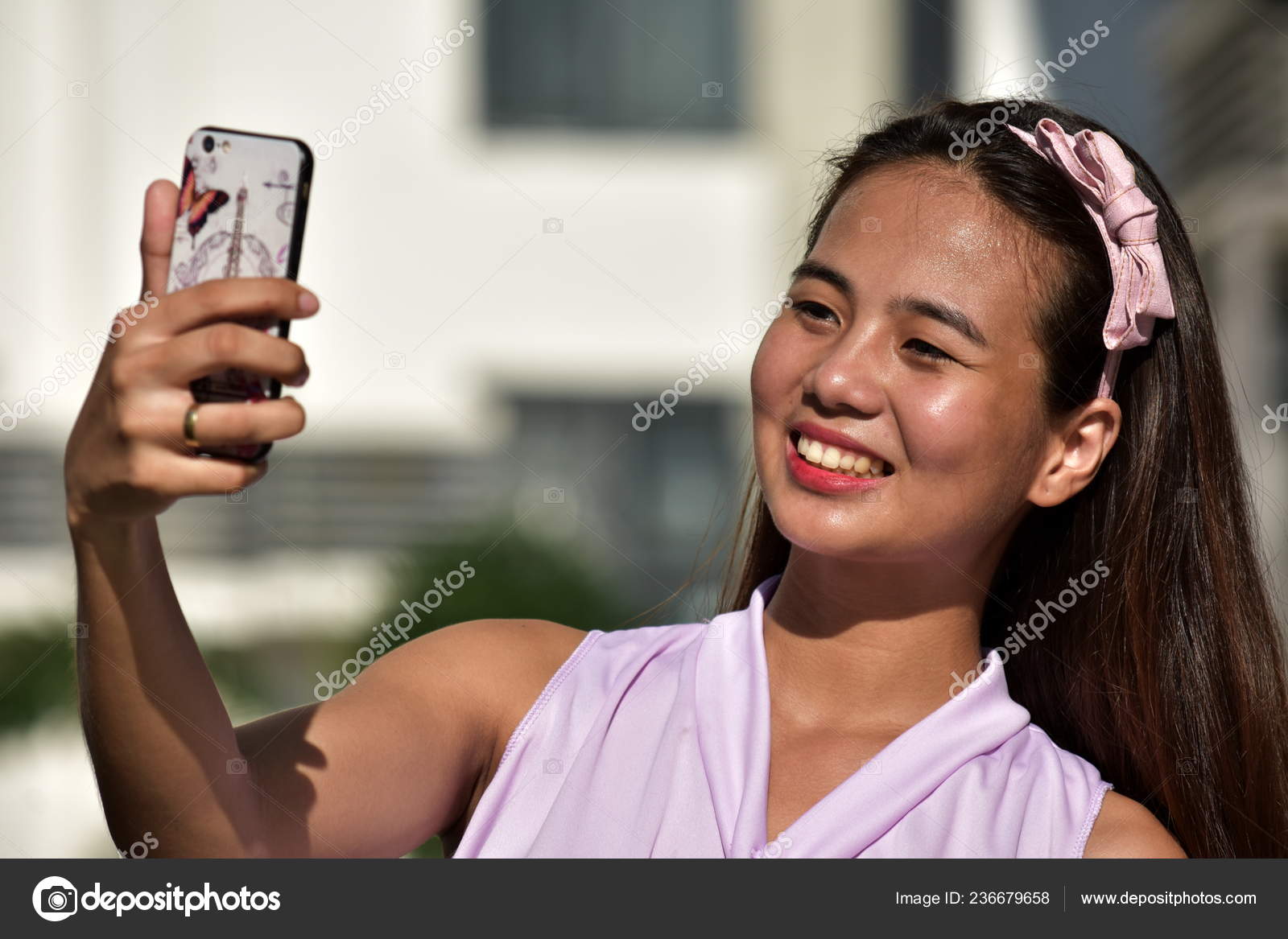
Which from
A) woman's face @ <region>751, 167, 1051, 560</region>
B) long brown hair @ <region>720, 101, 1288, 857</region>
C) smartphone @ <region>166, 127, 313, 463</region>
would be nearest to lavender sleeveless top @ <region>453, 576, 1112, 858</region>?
long brown hair @ <region>720, 101, 1288, 857</region>

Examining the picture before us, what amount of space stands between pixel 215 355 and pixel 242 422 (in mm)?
64

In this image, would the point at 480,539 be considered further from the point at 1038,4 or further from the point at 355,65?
the point at 1038,4

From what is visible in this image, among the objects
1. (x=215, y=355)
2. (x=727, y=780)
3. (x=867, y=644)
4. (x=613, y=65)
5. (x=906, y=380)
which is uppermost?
(x=613, y=65)

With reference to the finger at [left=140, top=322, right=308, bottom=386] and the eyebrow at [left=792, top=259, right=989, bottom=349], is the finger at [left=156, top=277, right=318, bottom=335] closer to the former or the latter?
the finger at [left=140, top=322, right=308, bottom=386]

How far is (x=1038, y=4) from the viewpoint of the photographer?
8516 millimetres

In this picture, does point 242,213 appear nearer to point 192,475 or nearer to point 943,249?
point 192,475

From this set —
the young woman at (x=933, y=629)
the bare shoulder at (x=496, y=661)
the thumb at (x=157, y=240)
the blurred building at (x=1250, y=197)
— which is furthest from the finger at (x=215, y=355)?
the blurred building at (x=1250, y=197)

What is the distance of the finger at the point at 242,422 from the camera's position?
1175mm

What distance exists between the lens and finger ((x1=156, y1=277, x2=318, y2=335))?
1.20 meters

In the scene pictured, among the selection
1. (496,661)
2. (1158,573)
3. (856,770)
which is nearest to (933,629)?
(856,770)

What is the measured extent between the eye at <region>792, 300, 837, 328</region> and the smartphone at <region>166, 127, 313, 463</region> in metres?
0.81

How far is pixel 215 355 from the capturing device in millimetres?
1177

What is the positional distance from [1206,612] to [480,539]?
3829 millimetres
